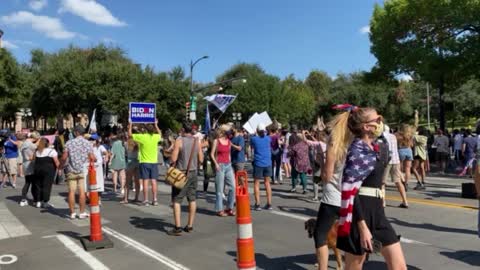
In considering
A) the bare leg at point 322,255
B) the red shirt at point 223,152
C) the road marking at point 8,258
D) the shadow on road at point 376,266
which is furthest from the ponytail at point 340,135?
the red shirt at point 223,152

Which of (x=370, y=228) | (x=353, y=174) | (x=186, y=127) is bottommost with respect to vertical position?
(x=370, y=228)

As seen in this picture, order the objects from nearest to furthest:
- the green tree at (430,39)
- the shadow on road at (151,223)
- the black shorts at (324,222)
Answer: the black shorts at (324,222) → the shadow on road at (151,223) → the green tree at (430,39)

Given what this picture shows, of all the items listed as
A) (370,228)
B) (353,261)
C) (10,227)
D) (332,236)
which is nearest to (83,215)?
(10,227)

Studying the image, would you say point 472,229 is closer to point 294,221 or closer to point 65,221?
point 294,221

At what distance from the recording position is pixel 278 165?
49.3ft

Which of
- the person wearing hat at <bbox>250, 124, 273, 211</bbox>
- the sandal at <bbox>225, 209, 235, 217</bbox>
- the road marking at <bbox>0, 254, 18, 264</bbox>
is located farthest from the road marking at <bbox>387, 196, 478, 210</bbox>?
the road marking at <bbox>0, 254, 18, 264</bbox>

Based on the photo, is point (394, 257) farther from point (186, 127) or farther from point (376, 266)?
point (186, 127)

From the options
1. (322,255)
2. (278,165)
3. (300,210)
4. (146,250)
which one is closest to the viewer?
(322,255)

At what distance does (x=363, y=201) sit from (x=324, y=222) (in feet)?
4.16

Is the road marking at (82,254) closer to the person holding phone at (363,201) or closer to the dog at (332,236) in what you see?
the dog at (332,236)

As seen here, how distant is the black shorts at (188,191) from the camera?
7.64m

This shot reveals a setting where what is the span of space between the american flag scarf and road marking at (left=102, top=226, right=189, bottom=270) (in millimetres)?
2863

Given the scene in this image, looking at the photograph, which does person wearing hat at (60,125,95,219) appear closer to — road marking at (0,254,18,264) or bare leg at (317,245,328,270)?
road marking at (0,254,18,264)

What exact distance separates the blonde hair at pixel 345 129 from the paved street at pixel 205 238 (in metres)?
2.27
